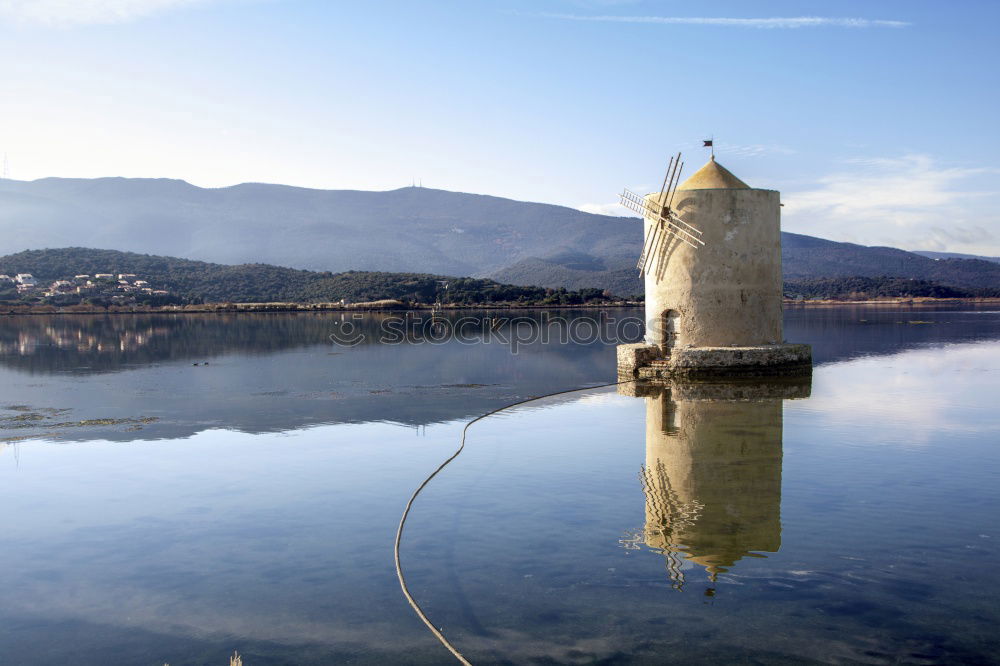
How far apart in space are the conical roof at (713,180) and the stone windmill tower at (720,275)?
2 centimetres

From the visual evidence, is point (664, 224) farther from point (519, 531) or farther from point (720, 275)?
point (519, 531)

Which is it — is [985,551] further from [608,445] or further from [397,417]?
[397,417]

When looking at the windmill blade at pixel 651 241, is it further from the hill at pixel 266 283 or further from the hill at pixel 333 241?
the hill at pixel 333 241

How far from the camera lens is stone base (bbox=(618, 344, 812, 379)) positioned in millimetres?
13016

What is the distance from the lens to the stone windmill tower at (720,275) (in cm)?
1294

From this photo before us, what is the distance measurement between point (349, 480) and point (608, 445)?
2.66 m

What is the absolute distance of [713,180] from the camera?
13.2 meters

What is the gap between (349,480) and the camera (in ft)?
22.6

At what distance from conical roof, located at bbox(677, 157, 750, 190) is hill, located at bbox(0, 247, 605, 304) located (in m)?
52.9

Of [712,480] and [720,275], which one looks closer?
[712,480]

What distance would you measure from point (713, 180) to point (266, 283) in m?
68.3

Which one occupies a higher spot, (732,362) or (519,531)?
(732,362)

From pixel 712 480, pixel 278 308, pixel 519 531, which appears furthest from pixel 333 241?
pixel 519 531

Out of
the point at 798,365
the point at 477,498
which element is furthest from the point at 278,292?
the point at 477,498
